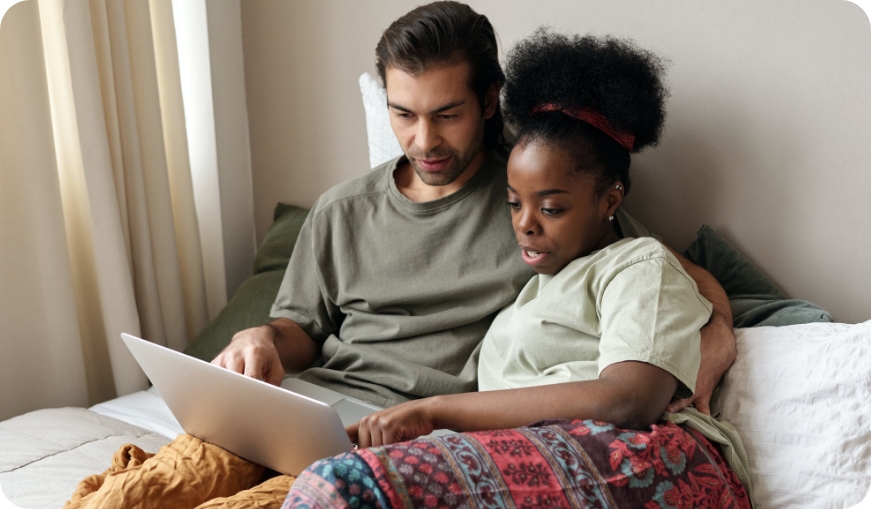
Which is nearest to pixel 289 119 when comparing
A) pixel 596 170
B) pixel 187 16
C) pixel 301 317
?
pixel 187 16

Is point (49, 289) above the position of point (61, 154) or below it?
below

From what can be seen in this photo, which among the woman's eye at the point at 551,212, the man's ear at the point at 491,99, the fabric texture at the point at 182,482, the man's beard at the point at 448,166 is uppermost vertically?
the man's ear at the point at 491,99

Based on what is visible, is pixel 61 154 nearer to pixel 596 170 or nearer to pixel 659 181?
pixel 596 170

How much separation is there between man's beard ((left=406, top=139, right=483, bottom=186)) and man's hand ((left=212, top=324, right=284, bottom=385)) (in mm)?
424

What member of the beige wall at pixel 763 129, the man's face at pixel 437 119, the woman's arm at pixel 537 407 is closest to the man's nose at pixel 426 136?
the man's face at pixel 437 119


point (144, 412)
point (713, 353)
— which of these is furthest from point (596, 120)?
point (144, 412)

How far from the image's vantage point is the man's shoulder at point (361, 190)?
1516mm

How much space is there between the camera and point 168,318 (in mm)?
1898

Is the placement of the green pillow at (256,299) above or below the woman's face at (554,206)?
below

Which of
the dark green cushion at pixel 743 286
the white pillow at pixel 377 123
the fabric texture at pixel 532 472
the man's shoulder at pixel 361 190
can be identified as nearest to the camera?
the fabric texture at pixel 532 472

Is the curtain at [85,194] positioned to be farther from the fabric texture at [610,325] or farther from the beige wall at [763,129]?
the fabric texture at [610,325]

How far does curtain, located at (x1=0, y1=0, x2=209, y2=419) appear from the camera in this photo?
5.02 ft

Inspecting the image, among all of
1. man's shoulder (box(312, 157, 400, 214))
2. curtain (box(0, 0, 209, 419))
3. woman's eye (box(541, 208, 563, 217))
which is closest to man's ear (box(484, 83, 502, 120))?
man's shoulder (box(312, 157, 400, 214))

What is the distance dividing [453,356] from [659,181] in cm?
55
